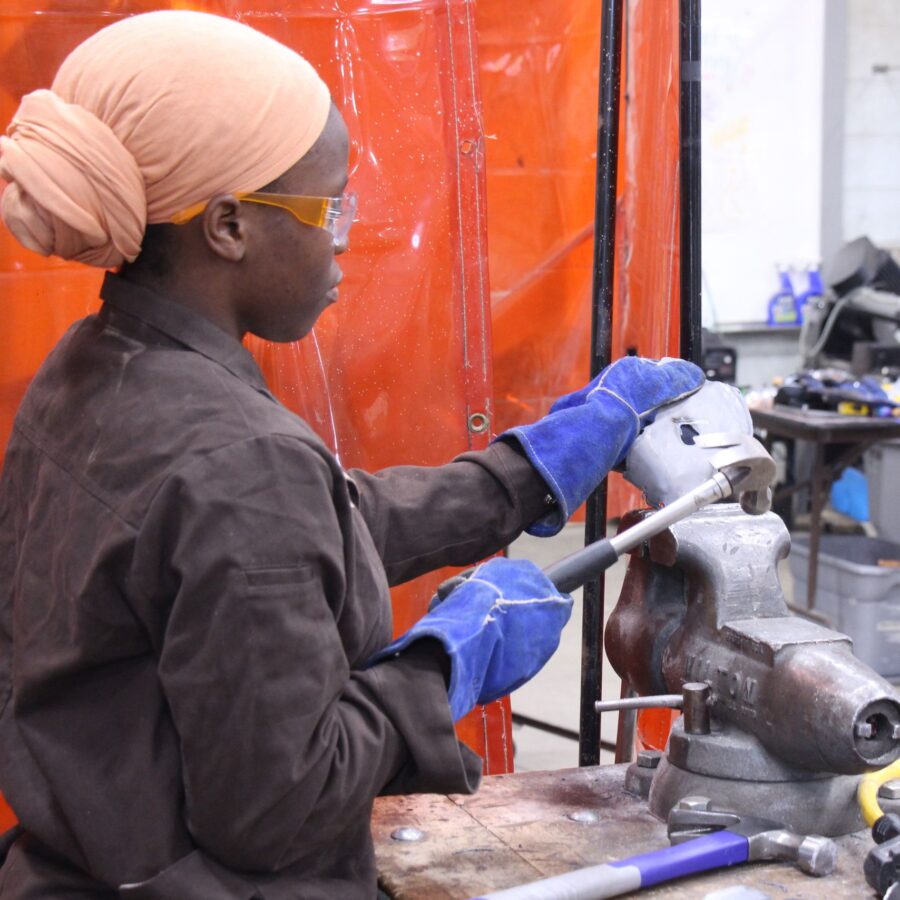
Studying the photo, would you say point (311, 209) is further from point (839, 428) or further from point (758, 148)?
point (758, 148)

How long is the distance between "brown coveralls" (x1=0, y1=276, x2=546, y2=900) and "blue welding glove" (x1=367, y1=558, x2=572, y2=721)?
0.09ft

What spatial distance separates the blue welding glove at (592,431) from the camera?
1373 mm

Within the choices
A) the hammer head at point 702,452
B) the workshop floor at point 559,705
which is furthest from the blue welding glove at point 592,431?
the workshop floor at point 559,705

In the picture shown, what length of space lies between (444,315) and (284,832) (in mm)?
1109

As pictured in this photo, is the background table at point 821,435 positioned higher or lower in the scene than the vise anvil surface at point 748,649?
lower

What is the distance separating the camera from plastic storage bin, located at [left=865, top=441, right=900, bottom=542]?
4.34 metres

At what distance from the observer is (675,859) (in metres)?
1.17

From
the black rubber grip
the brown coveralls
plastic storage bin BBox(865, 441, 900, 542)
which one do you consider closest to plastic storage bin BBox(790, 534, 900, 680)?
plastic storage bin BBox(865, 441, 900, 542)

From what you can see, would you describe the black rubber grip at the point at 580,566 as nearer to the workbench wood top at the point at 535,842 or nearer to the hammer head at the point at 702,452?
the hammer head at the point at 702,452

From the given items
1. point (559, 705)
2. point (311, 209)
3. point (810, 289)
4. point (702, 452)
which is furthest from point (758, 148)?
point (311, 209)

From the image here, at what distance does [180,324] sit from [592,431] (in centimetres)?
53

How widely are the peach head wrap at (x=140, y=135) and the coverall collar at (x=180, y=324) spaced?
0.04 metres

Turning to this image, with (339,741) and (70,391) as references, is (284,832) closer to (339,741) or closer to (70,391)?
(339,741)

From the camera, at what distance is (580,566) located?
121 centimetres
